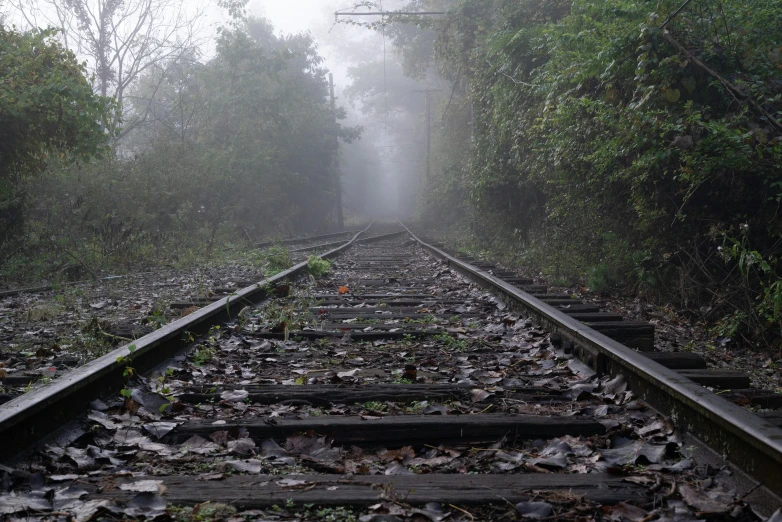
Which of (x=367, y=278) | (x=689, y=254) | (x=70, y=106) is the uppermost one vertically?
(x=70, y=106)

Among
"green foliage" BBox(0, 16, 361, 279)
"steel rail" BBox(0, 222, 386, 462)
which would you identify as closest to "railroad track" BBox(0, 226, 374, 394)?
"steel rail" BBox(0, 222, 386, 462)

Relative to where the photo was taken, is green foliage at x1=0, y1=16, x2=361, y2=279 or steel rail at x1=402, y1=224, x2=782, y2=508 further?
green foliage at x1=0, y1=16, x2=361, y2=279

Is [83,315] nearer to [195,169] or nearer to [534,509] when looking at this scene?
[534,509]

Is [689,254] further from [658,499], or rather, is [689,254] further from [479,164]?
[479,164]

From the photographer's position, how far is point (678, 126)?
17.3 ft

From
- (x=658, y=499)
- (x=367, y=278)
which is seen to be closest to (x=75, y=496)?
(x=658, y=499)

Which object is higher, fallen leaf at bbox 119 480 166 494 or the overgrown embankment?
the overgrown embankment

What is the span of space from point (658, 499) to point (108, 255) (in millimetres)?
9980

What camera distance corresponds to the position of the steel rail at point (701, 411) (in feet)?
6.02

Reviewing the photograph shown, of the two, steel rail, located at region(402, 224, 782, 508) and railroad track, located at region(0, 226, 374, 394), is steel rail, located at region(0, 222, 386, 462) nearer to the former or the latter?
railroad track, located at region(0, 226, 374, 394)

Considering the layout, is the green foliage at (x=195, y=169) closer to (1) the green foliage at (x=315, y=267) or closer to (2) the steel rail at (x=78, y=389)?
(1) the green foliage at (x=315, y=267)

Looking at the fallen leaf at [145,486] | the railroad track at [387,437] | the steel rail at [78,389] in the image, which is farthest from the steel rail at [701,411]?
the steel rail at [78,389]

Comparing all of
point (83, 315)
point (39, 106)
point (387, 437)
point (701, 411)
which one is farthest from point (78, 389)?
point (39, 106)

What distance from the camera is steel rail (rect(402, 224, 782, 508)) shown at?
183cm
